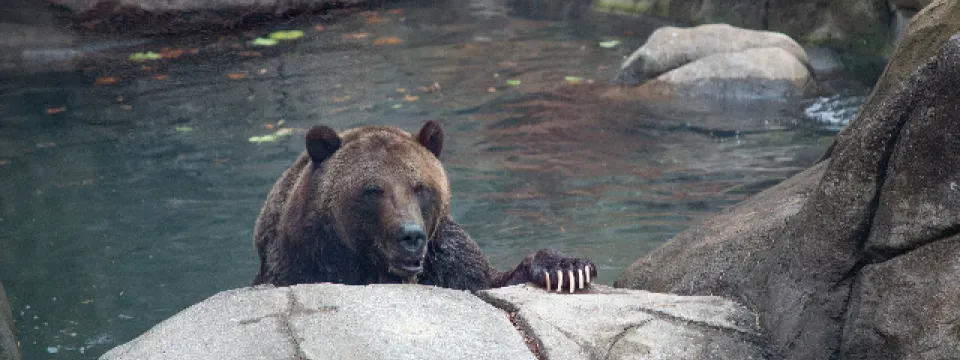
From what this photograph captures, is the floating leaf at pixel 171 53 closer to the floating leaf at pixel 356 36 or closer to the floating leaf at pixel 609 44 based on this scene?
the floating leaf at pixel 356 36

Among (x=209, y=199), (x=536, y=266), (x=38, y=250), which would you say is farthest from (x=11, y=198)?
(x=536, y=266)

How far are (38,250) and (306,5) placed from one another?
31.3 feet

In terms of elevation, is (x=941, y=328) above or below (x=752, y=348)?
above

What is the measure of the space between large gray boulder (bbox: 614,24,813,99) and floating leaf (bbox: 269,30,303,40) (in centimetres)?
554

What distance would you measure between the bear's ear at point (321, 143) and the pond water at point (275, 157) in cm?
315

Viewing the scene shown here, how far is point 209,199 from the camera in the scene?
32.3 ft

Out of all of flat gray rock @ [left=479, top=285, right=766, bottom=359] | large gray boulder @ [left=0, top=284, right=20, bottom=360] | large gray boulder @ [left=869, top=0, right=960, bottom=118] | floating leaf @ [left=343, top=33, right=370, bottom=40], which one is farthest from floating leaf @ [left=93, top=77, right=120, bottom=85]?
large gray boulder @ [left=869, top=0, right=960, bottom=118]

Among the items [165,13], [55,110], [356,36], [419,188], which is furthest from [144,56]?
[419,188]

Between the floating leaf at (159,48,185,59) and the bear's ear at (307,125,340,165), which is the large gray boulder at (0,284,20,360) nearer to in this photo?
the bear's ear at (307,125,340,165)

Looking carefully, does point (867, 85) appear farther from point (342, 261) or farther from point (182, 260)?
point (342, 261)

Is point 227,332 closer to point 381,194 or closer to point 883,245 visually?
point 381,194

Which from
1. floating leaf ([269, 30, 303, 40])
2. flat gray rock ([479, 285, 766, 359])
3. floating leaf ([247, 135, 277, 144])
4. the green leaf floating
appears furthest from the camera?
floating leaf ([269, 30, 303, 40])

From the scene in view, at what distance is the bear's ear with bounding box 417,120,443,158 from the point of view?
5414 millimetres

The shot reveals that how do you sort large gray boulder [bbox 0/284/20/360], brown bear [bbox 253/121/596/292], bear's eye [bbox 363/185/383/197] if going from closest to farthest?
large gray boulder [bbox 0/284/20/360] < brown bear [bbox 253/121/596/292] < bear's eye [bbox 363/185/383/197]
